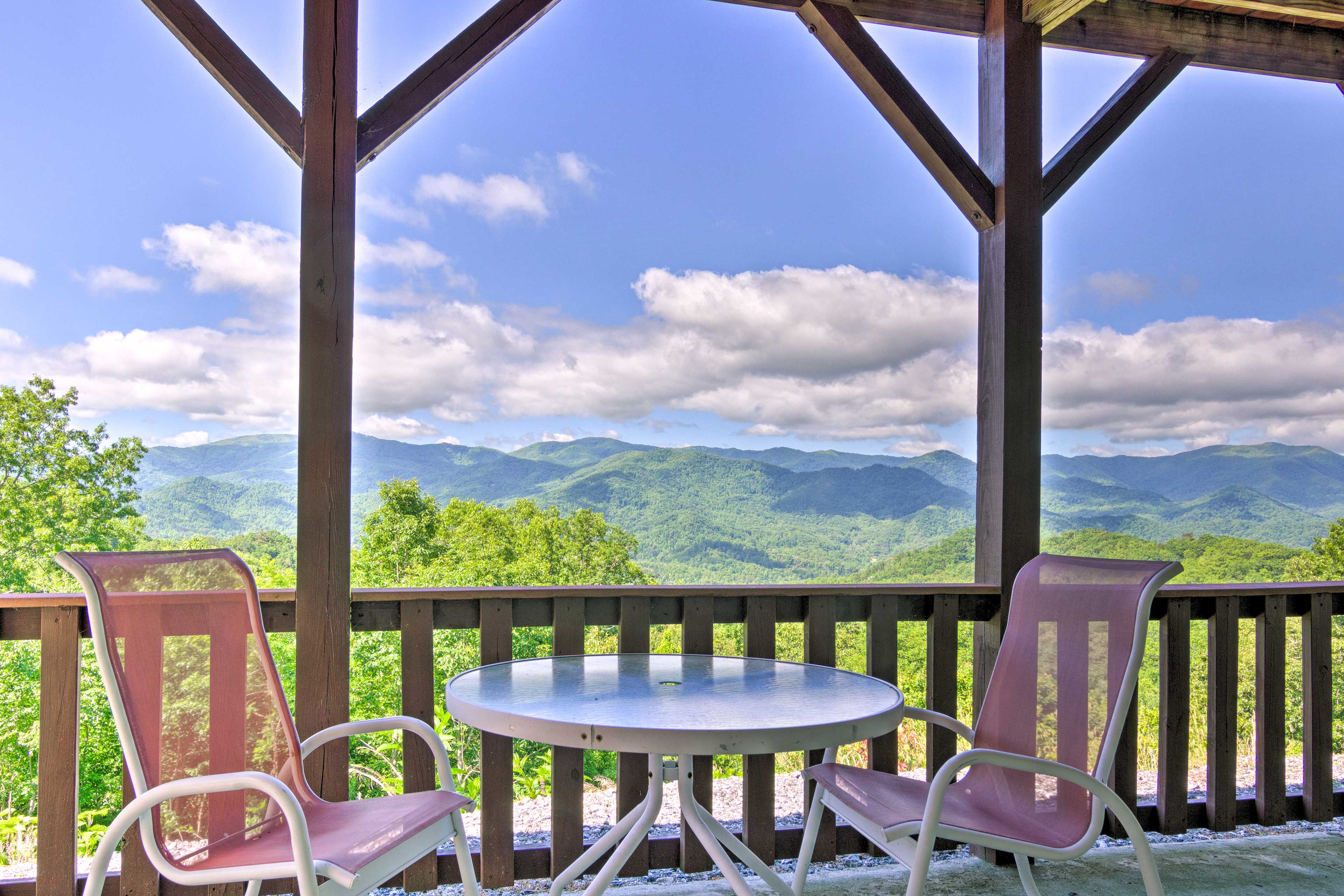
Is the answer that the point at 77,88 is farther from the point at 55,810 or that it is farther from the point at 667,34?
the point at 55,810

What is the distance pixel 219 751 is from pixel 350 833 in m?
0.32

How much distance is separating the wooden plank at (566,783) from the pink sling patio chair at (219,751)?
0.47 metres

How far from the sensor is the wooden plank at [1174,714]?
2518 millimetres

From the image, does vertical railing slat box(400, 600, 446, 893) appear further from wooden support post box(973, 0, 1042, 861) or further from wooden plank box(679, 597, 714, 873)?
wooden support post box(973, 0, 1042, 861)

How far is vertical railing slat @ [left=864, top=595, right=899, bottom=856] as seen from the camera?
238cm

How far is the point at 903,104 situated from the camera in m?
2.53

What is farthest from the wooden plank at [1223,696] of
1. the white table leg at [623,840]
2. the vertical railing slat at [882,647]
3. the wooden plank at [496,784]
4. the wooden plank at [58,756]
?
the wooden plank at [58,756]

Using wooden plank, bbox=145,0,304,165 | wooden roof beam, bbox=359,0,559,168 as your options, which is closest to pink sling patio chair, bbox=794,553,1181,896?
wooden roof beam, bbox=359,0,559,168

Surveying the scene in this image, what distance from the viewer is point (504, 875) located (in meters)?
2.18

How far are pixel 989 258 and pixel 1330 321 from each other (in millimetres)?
11040

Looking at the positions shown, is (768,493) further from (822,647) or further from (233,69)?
(233,69)

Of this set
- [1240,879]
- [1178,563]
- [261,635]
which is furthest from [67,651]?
[1240,879]

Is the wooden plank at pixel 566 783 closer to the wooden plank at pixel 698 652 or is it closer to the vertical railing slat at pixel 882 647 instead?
the wooden plank at pixel 698 652

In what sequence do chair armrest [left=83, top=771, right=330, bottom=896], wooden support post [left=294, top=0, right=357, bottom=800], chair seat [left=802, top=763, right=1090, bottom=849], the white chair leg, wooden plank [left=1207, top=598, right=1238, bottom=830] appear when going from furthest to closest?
wooden plank [left=1207, top=598, right=1238, bottom=830], wooden support post [left=294, top=0, right=357, bottom=800], the white chair leg, chair seat [left=802, top=763, right=1090, bottom=849], chair armrest [left=83, top=771, right=330, bottom=896]
